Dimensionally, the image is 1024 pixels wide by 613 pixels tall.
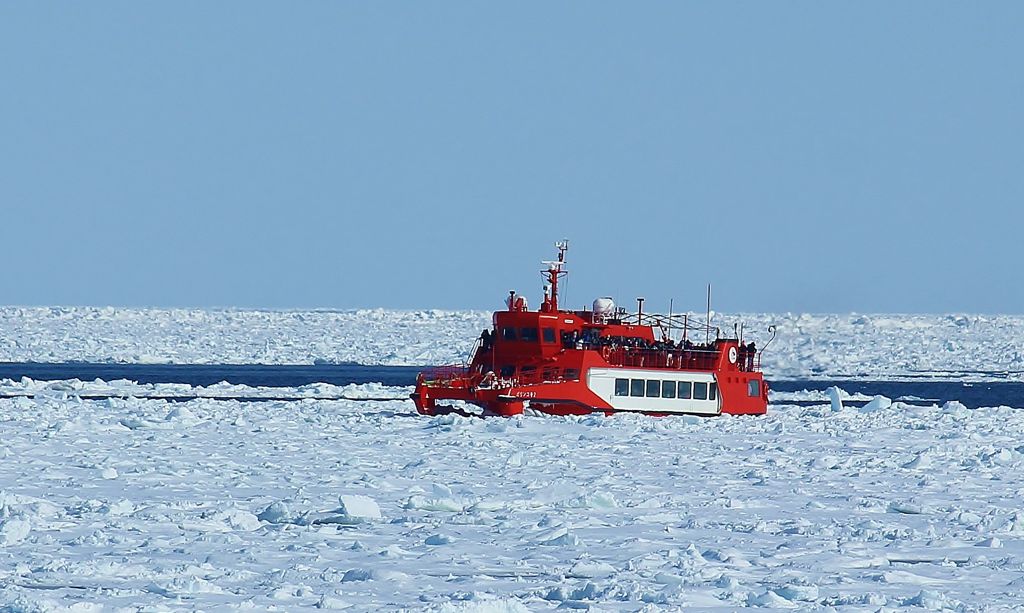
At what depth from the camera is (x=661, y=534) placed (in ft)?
47.3

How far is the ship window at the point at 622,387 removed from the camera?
30.5 meters

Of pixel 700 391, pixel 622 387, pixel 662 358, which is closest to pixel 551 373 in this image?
pixel 622 387

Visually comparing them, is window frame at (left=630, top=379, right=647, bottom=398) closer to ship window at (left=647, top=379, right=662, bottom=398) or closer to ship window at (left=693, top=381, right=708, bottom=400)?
ship window at (left=647, top=379, right=662, bottom=398)

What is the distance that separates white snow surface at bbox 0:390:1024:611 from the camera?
11578 mm

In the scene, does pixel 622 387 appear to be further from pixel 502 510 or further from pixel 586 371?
pixel 502 510

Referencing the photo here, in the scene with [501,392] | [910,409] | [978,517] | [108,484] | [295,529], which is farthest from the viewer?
→ [910,409]

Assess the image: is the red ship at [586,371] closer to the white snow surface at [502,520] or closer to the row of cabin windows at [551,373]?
the row of cabin windows at [551,373]

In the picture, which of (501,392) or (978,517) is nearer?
(978,517)

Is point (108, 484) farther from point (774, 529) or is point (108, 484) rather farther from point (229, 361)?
point (229, 361)

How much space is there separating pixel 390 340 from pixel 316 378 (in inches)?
1119

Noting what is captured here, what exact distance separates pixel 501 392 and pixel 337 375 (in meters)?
27.7

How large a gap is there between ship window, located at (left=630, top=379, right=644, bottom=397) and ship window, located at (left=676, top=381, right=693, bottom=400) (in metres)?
0.96

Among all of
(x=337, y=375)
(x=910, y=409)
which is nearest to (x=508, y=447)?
(x=910, y=409)

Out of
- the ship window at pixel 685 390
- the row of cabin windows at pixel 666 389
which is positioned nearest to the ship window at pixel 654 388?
the row of cabin windows at pixel 666 389
